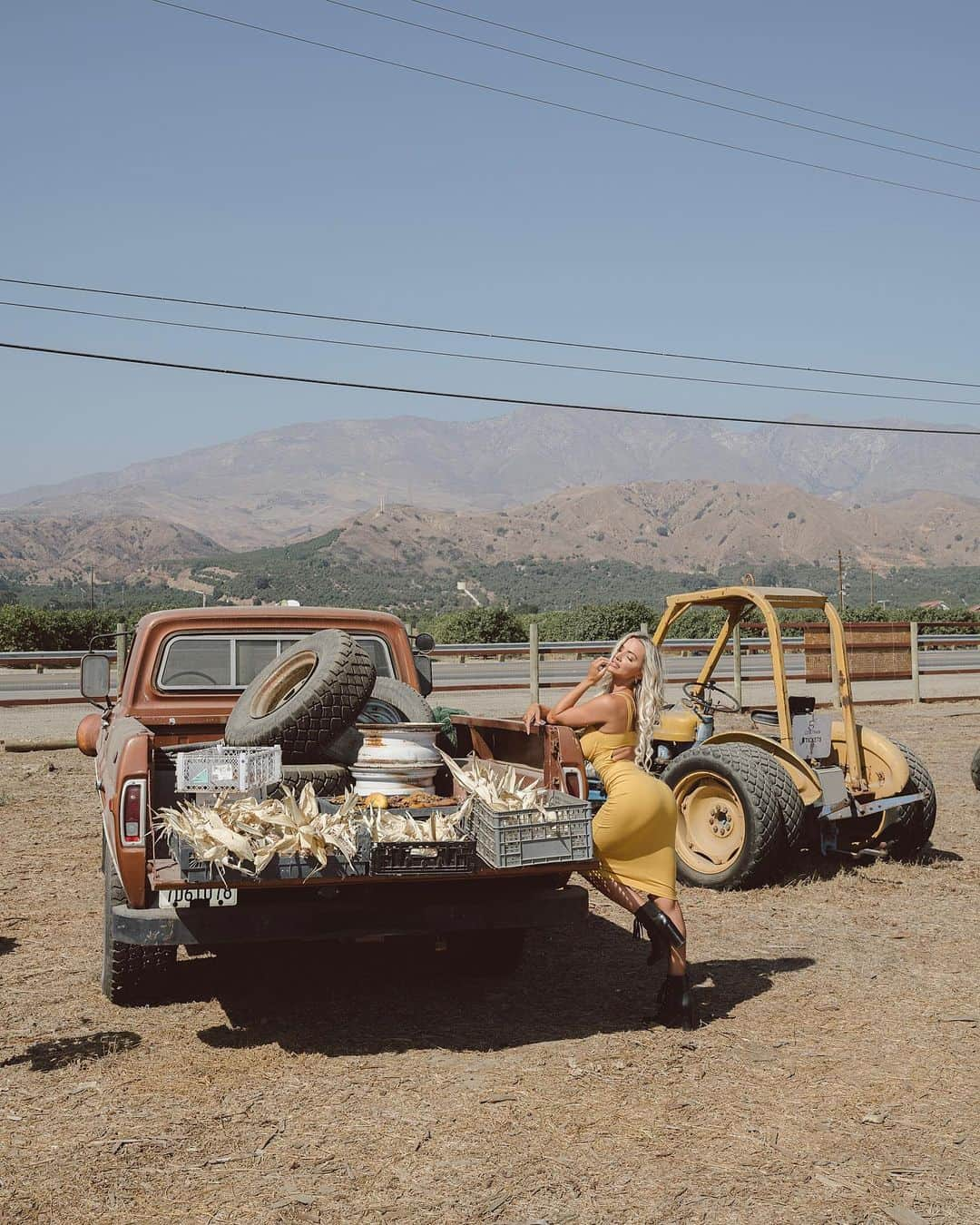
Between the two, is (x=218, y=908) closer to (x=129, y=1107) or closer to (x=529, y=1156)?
(x=129, y=1107)

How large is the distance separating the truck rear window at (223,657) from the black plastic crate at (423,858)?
8.03 ft

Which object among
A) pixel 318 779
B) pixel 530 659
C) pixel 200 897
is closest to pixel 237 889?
pixel 200 897

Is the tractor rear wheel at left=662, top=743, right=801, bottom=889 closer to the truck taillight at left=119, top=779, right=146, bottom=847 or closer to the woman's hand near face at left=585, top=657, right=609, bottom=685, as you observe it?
the woman's hand near face at left=585, top=657, right=609, bottom=685

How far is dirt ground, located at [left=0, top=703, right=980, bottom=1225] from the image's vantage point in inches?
148

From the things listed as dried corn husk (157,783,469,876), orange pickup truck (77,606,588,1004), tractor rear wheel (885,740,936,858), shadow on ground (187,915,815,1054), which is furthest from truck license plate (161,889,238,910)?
tractor rear wheel (885,740,936,858)

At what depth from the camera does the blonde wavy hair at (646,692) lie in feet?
19.1

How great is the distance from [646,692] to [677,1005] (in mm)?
1429

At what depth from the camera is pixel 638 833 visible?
5402 millimetres

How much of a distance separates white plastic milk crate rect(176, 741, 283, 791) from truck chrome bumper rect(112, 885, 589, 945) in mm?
543

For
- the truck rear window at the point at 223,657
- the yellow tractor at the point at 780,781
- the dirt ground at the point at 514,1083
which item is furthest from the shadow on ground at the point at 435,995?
the truck rear window at the point at 223,657

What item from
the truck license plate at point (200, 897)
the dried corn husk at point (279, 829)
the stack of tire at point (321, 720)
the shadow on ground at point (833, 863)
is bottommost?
the shadow on ground at point (833, 863)

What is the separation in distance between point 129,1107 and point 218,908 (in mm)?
806

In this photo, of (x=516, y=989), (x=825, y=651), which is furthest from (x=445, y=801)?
(x=825, y=651)

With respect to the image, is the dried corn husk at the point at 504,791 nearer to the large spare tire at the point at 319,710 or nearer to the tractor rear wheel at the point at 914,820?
the large spare tire at the point at 319,710
